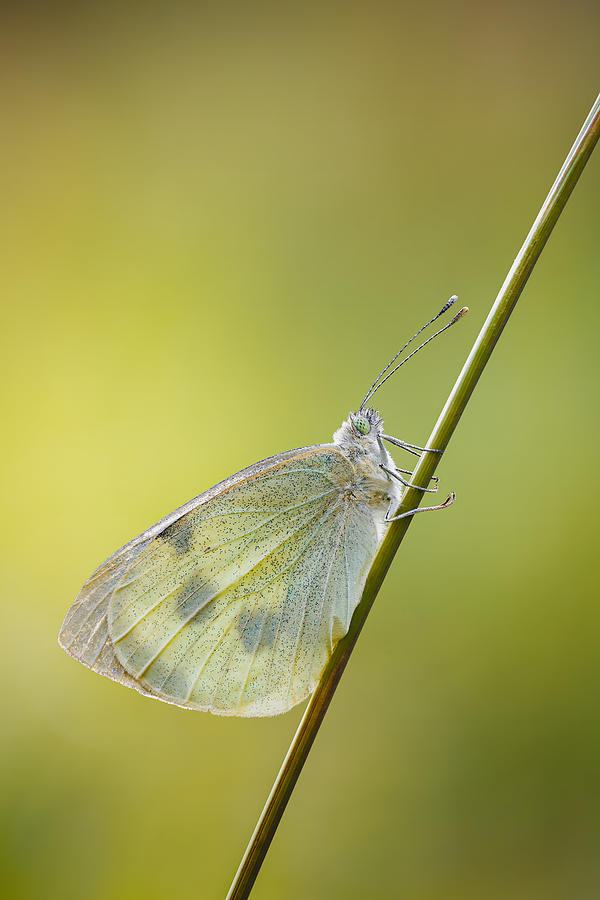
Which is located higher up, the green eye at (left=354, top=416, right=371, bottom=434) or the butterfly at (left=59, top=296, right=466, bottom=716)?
the green eye at (left=354, top=416, right=371, bottom=434)

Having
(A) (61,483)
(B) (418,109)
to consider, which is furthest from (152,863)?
(B) (418,109)

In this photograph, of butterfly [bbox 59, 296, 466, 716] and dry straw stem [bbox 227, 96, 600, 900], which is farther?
butterfly [bbox 59, 296, 466, 716]

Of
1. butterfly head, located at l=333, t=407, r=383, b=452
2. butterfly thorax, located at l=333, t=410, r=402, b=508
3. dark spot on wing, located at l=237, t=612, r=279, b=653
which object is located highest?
butterfly head, located at l=333, t=407, r=383, b=452

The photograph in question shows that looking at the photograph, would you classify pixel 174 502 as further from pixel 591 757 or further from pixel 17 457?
pixel 591 757

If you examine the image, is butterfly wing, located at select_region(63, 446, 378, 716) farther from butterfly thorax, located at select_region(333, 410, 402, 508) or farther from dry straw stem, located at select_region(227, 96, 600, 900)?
dry straw stem, located at select_region(227, 96, 600, 900)

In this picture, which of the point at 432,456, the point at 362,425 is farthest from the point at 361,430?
the point at 432,456

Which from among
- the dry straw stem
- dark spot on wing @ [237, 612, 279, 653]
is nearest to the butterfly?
dark spot on wing @ [237, 612, 279, 653]
